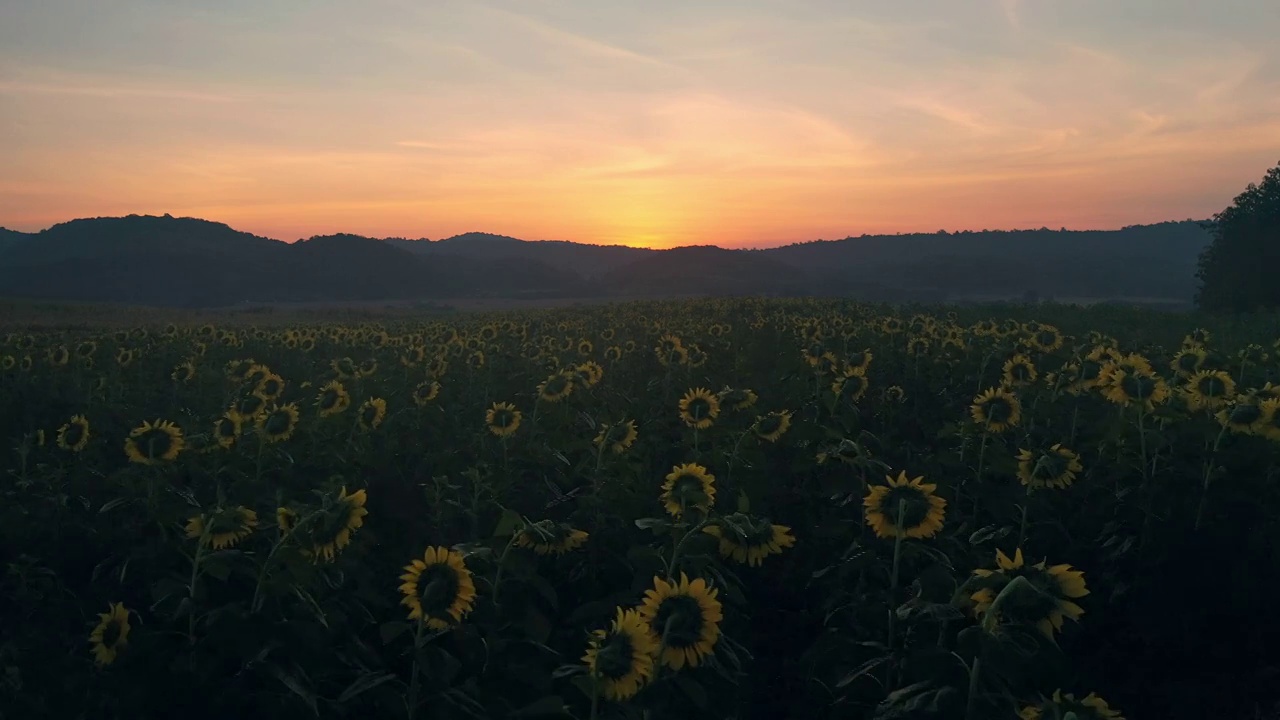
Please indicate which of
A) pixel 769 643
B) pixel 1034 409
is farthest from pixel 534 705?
pixel 1034 409

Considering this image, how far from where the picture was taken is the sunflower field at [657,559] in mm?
3039

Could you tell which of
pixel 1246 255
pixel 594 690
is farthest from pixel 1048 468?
pixel 1246 255

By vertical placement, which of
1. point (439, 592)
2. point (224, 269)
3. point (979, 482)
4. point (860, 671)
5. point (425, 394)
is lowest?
point (860, 671)

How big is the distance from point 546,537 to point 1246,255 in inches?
1992

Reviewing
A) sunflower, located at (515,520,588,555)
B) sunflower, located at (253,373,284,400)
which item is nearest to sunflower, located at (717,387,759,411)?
sunflower, located at (515,520,588,555)

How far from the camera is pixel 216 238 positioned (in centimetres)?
17388

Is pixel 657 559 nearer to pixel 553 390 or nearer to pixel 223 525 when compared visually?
pixel 223 525

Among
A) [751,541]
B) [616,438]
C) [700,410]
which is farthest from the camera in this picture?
[700,410]

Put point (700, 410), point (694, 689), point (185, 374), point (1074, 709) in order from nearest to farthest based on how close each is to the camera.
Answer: point (1074, 709)
point (694, 689)
point (700, 410)
point (185, 374)

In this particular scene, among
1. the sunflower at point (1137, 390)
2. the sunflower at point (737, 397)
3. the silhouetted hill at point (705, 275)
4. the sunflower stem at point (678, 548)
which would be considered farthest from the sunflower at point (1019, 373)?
the silhouetted hill at point (705, 275)

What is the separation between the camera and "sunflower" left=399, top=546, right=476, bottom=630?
10.1 feet

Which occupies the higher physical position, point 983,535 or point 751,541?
point 751,541

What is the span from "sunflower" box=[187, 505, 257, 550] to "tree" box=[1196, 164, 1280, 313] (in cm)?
4812

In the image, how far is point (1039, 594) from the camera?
2559 millimetres
